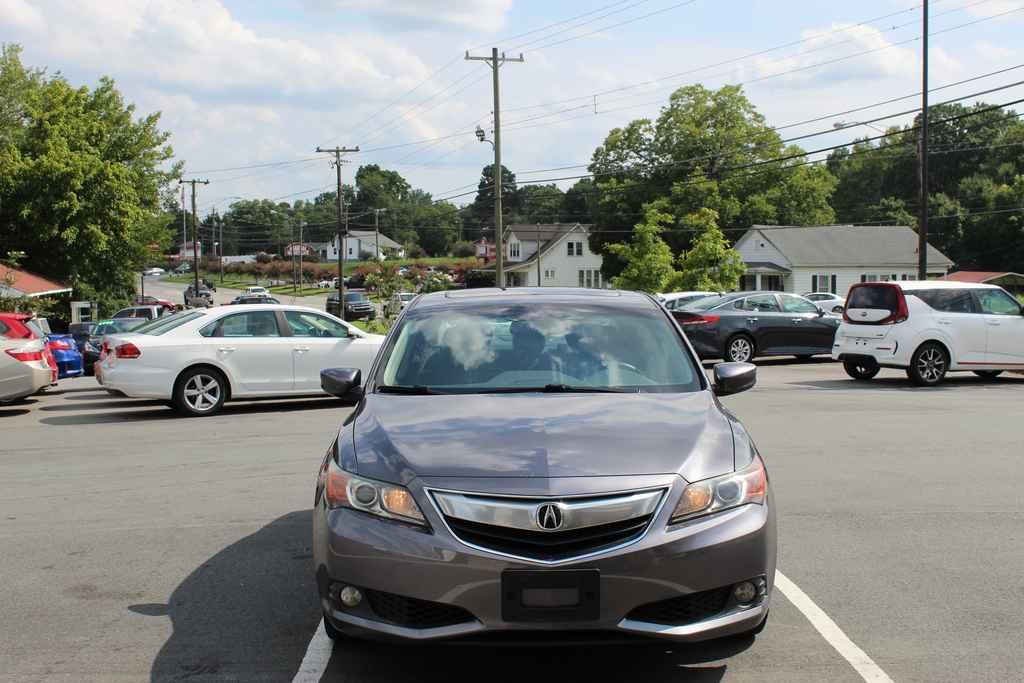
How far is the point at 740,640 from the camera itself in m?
4.73

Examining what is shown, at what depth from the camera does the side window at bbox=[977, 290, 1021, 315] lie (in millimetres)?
17859

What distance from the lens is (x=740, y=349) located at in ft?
75.5

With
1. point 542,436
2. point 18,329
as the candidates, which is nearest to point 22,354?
point 18,329

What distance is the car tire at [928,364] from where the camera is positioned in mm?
17516

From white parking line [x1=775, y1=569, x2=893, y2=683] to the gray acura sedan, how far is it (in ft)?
1.94

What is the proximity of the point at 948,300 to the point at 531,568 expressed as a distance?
51.0ft

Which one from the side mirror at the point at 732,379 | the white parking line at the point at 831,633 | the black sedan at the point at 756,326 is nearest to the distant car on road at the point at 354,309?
the black sedan at the point at 756,326

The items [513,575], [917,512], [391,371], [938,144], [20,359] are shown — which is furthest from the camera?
[938,144]

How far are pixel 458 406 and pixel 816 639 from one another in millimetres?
1905

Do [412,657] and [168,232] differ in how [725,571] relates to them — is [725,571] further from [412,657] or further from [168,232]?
[168,232]

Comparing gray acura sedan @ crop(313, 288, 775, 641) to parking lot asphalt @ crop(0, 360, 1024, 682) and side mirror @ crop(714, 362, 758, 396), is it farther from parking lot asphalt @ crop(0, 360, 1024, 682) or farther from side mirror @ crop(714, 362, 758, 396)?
side mirror @ crop(714, 362, 758, 396)

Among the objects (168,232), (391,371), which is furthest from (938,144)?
(391,371)

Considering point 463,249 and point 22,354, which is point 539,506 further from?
point 463,249

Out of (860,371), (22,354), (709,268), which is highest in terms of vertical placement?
(709,268)
